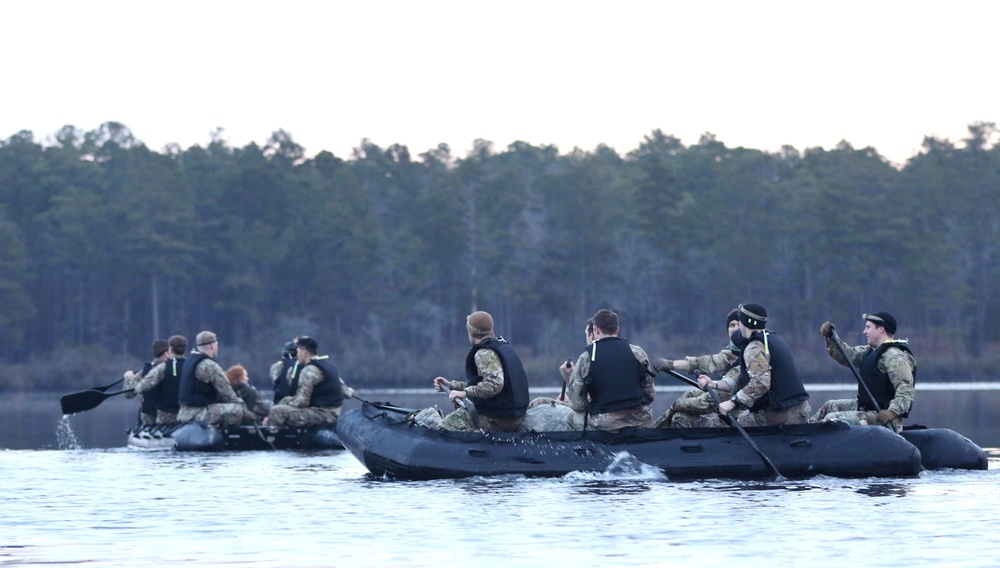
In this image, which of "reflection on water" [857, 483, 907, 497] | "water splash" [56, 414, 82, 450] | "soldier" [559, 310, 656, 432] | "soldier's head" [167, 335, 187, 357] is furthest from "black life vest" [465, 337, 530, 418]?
"water splash" [56, 414, 82, 450]

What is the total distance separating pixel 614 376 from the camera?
50.3 ft

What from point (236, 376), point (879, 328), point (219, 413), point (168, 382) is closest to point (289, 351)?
point (236, 376)

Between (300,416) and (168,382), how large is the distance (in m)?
2.32

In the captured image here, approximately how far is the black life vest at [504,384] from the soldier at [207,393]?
643 centimetres

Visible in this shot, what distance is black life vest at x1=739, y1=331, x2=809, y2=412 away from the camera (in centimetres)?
1512

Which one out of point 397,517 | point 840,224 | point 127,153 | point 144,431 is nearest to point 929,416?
point 144,431

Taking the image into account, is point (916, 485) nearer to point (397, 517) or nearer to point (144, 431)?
point (397, 517)

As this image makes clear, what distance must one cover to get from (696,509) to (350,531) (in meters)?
2.72

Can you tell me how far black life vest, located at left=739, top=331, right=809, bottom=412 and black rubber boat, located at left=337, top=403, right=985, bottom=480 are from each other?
0.32m

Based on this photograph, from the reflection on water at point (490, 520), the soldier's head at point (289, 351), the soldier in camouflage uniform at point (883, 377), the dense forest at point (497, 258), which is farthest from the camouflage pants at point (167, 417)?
the dense forest at point (497, 258)

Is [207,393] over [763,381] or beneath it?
beneath

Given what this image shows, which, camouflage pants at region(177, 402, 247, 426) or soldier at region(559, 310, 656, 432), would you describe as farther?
camouflage pants at region(177, 402, 247, 426)

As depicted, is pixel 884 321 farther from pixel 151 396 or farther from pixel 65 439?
pixel 65 439

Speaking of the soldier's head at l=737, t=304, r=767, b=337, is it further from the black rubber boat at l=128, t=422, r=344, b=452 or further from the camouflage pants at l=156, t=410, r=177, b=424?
the camouflage pants at l=156, t=410, r=177, b=424
